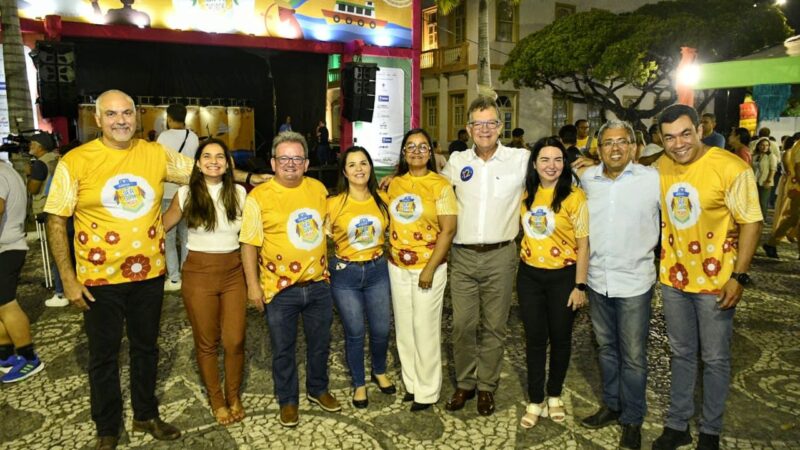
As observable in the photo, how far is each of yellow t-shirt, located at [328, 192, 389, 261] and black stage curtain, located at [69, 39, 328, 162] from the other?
10.6 m

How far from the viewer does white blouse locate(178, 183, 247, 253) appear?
3.19 m

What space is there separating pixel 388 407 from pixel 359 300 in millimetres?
751

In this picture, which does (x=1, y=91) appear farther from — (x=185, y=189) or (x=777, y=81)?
(x=777, y=81)

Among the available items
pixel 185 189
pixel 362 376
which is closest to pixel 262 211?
pixel 185 189

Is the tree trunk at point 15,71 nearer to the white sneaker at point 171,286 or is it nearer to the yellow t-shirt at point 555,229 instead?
the white sneaker at point 171,286

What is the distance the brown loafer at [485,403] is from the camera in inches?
137

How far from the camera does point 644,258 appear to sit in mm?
2971

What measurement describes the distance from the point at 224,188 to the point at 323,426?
5.12ft

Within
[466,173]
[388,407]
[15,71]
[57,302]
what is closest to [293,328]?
[388,407]

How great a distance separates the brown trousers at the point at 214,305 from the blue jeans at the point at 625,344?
Result: 6.81ft

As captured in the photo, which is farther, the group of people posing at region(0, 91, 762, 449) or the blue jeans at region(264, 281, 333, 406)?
the blue jeans at region(264, 281, 333, 406)

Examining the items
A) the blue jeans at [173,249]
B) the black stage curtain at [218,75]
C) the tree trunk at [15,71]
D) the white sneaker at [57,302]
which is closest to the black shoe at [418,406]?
the blue jeans at [173,249]

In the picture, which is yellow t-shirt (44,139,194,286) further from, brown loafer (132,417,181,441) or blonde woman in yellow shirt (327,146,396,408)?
blonde woman in yellow shirt (327,146,396,408)

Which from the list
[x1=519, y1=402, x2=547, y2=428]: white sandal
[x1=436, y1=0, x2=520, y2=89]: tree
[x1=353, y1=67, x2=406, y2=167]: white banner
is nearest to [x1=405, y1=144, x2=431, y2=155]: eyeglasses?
[x1=519, y1=402, x2=547, y2=428]: white sandal
